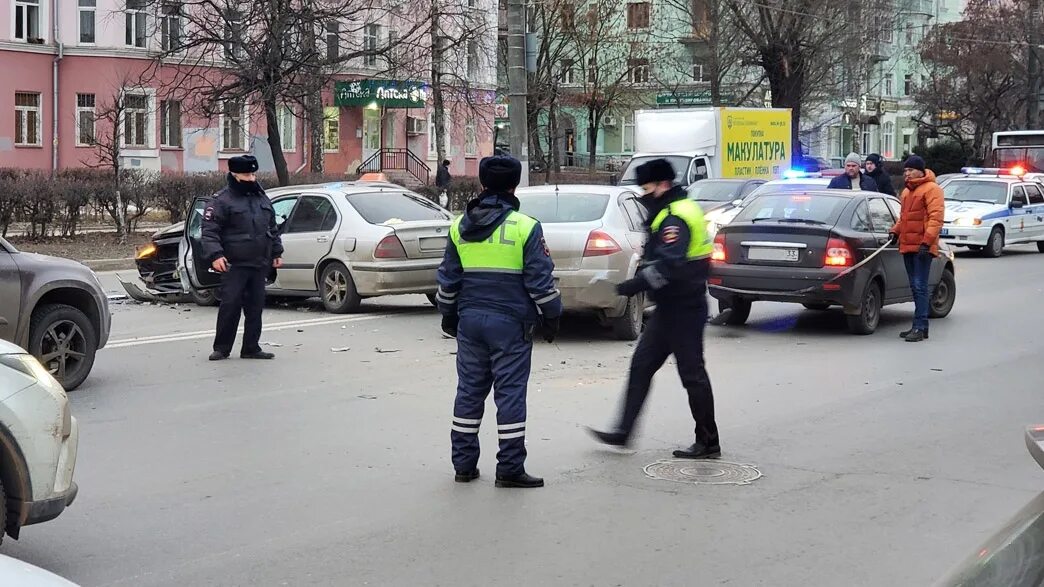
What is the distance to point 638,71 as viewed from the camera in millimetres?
55750

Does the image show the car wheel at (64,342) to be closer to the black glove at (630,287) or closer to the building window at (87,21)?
the black glove at (630,287)

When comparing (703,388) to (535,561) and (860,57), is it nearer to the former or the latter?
(535,561)

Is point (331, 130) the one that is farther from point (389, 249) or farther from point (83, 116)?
point (389, 249)

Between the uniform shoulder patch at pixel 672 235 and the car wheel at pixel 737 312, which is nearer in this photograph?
the uniform shoulder patch at pixel 672 235

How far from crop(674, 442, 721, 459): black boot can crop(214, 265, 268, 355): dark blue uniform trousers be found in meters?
4.80

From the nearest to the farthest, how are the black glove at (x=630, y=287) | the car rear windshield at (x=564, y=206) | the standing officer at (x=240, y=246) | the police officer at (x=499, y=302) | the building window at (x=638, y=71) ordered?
the police officer at (x=499, y=302) → the black glove at (x=630, y=287) → the standing officer at (x=240, y=246) → the car rear windshield at (x=564, y=206) → the building window at (x=638, y=71)

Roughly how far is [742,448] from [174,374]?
4.92 meters

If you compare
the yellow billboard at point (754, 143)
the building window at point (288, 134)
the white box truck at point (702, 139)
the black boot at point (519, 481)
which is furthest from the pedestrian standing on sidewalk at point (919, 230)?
the building window at point (288, 134)

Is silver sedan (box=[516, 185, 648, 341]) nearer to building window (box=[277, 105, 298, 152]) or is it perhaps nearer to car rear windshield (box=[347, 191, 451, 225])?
car rear windshield (box=[347, 191, 451, 225])

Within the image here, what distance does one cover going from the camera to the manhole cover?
7121mm

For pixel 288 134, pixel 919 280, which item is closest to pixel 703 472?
pixel 919 280

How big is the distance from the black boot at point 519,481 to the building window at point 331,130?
43.4 meters

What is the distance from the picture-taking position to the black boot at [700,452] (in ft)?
25.1

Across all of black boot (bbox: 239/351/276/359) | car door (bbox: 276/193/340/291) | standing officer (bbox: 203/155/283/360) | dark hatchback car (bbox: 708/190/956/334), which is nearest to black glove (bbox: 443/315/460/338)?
standing officer (bbox: 203/155/283/360)
